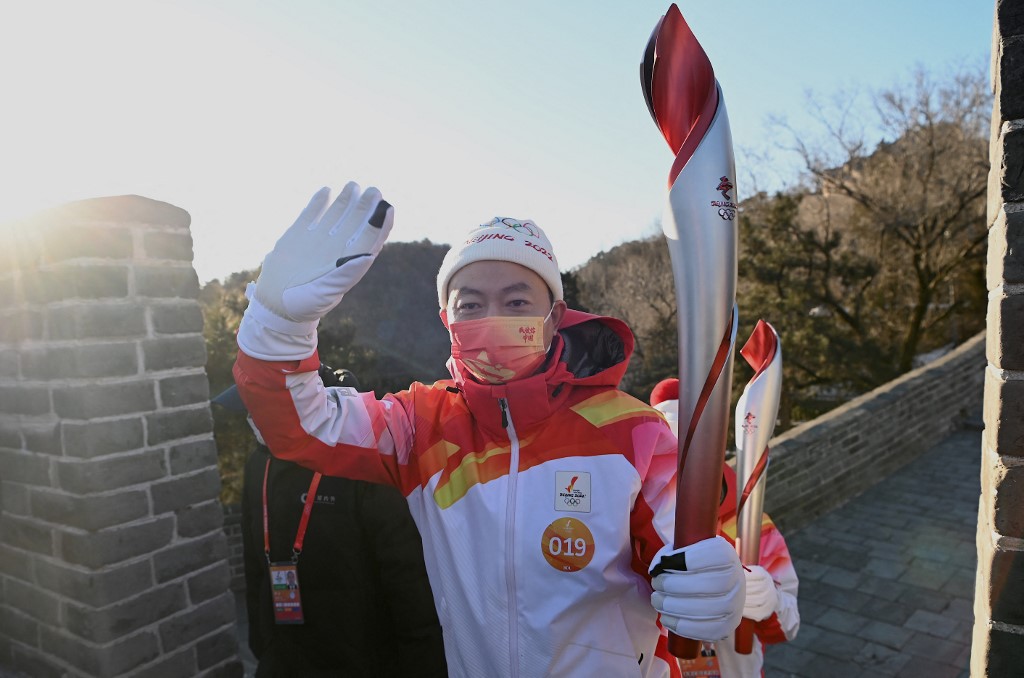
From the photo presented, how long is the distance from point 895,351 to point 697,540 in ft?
68.9

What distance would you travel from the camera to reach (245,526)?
9.39 ft

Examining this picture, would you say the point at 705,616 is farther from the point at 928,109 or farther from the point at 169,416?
the point at 928,109

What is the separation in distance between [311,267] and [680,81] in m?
0.94

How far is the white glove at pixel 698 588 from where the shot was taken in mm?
1511

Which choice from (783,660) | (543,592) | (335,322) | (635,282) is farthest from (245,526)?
(635,282)

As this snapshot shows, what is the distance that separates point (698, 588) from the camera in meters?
1.50

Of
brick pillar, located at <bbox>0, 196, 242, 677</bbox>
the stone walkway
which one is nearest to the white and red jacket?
brick pillar, located at <bbox>0, 196, 242, 677</bbox>

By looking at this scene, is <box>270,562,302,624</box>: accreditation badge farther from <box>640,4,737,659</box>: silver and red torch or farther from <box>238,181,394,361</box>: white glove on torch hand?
<box>640,4,737,659</box>: silver and red torch

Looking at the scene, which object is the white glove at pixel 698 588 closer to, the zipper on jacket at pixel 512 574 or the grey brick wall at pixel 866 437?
the zipper on jacket at pixel 512 574

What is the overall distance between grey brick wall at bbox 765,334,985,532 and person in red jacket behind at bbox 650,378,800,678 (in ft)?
13.7

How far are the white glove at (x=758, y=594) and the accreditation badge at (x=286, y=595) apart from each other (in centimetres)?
164

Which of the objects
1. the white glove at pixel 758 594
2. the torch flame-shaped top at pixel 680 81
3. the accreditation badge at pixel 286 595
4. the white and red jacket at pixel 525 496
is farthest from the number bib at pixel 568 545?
the accreditation badge at pixel 286 595

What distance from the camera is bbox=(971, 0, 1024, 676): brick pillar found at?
1.38 m

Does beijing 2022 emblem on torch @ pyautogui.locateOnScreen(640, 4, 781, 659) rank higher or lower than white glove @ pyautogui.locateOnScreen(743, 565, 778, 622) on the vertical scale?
higher
